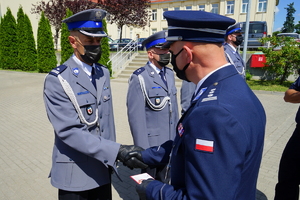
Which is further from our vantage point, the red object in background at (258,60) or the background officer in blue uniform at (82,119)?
the red object in background at (258,60)

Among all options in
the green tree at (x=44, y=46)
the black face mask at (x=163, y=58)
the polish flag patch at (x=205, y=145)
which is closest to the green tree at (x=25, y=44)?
the green tree at (x=44, y=46)

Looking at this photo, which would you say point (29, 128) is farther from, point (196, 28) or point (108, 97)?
point (196, 28)

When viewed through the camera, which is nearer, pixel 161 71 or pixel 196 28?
pixel 196 28

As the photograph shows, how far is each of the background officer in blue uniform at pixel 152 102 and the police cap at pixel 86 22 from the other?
2.55 feet

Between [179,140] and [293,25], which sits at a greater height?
[293,25]

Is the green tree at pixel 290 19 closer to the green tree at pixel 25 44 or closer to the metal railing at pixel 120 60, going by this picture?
the metal railing at pixel 120 60

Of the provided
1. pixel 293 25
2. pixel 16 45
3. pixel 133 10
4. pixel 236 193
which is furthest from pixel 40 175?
pixel 293 25

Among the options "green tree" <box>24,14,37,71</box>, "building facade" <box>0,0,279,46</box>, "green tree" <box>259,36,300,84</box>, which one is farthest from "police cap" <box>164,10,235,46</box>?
"building facade" <box>0,0,279,46</box>

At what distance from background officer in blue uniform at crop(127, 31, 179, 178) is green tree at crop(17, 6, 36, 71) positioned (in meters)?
17.2

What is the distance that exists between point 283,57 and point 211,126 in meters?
11.1

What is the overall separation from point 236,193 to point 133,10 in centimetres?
2111

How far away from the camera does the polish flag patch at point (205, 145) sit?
37.2 inches

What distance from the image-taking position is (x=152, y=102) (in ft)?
8.81

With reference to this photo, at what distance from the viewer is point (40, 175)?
371 centimetres
